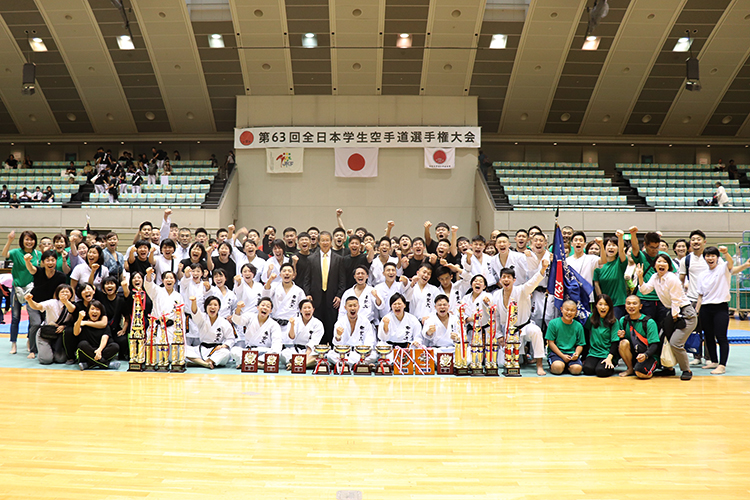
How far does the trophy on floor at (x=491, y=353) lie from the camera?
23.3 ft

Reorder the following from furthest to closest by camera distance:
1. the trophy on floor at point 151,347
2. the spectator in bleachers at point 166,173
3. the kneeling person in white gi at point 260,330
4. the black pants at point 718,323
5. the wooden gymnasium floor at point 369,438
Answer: the spectator in bleachers at point 166,173, the kneeling person in white gi at point 260,330, the black pants at point 718,323, the trophy on floor at point 151,347, the wooden gymnasium floor at point 369,438

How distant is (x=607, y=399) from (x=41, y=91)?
867 inches

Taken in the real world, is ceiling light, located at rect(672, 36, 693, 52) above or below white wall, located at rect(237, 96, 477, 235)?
above

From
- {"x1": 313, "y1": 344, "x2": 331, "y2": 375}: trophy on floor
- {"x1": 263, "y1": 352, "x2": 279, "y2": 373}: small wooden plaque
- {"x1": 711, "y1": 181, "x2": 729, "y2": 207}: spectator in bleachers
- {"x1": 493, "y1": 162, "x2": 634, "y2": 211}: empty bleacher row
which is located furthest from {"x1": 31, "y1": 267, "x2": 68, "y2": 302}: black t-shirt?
{"x1": 711, "y1": 181, "x2": 729, "y2": 207}: spectator in bleachers

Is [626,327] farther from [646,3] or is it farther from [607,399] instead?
[646,3]

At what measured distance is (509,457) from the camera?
13.6 ft

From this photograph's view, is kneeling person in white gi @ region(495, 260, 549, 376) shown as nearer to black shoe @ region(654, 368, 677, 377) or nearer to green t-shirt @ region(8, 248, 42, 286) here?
black shoe @ region(654, 368, 677, 377)

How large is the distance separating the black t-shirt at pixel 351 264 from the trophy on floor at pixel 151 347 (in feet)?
9.45

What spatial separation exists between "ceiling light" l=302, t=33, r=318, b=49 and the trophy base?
1376 centimetres

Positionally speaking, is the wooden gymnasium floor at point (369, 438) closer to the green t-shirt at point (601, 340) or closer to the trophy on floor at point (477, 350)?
the trophy on floor at point (477, 350)

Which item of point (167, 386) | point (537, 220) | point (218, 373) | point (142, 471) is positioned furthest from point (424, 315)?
point (537, 220)

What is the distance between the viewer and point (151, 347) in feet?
23.5

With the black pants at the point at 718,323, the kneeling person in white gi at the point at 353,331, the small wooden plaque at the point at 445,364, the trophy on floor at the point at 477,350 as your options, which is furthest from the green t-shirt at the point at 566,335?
the kneeling person in white gi at the point at 353,331

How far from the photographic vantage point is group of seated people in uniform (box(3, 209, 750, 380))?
7227 millimetres
